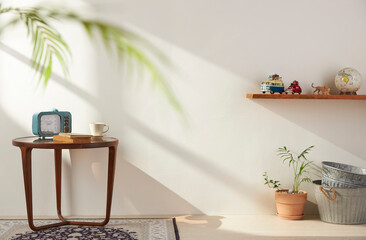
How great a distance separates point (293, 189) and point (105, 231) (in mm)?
1404

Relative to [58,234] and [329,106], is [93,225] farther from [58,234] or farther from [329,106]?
[329,106]

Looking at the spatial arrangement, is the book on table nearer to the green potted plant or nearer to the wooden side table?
the wooden side table

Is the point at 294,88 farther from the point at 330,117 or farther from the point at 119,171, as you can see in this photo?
the point at 119,171

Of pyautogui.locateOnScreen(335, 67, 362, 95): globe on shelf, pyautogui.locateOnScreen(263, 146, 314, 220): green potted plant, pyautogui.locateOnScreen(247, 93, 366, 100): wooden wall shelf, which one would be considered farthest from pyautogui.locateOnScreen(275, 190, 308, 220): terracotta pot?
pyautogui.locateOnScreen(335, 67, 362, 95): globe on shelf

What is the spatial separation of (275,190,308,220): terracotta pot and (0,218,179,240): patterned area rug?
0.78 m

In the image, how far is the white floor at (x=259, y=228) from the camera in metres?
3.00

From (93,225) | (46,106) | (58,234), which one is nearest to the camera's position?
(58,234)

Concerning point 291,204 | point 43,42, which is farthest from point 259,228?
point 43,42

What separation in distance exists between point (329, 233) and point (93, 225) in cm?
154

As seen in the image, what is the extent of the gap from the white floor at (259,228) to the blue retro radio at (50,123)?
3.36ft

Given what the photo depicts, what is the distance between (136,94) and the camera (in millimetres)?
3467

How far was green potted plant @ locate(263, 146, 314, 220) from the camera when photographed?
3369 mm

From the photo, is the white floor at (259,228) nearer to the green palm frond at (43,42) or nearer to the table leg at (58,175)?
the table leg at (58,175)

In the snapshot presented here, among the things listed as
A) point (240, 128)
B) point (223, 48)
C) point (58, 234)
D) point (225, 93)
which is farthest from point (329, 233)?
point (58, 234)
